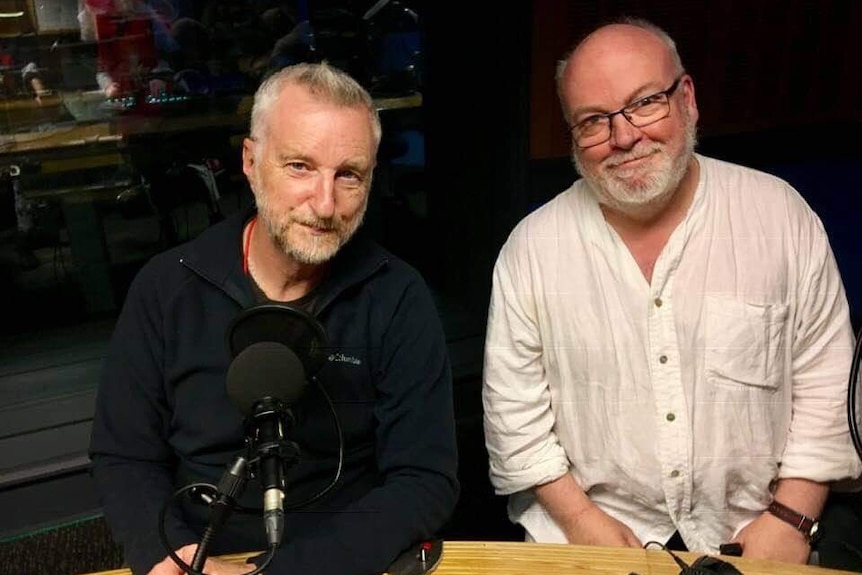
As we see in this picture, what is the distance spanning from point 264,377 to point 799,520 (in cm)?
115

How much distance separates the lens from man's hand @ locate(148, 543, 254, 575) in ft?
3.85

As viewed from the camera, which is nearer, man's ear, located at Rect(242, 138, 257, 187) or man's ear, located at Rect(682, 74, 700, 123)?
man's ear, located at Rect(242, 138, 257, 187)

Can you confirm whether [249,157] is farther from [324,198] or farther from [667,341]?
[667,341]

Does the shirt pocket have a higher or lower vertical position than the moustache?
lower

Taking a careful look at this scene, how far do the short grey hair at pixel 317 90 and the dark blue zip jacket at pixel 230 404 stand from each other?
222 millimetres

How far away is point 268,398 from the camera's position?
1.00 meters

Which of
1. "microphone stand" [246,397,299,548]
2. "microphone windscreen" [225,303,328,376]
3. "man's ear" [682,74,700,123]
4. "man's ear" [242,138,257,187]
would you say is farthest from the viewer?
"man's ear" [682,74,700,123]

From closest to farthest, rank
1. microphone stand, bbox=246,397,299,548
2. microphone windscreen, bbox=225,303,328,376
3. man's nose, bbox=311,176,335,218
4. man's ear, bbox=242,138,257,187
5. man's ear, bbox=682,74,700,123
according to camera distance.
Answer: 1. microphone stand, bbox=246,397,299,548
2. microphone windscreen, bbox=225,303,328,376
3. man's nose, bbox=311,176,335,218
4. man's ear, bbox=242,138,257,187
5. man's ear, bbox=682,74,700,123

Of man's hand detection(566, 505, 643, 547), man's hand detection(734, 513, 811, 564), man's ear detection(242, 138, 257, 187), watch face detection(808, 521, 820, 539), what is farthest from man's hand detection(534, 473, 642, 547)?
man's ear detection(242, 138, 257, 187)

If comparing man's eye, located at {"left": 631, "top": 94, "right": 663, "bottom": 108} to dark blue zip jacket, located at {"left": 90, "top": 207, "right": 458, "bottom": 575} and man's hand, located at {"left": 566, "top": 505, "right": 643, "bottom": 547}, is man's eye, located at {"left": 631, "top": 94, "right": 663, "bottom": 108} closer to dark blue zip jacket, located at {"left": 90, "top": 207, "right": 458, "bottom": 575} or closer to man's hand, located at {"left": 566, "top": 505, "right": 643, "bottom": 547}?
dark blue zip jacket, located at {"left": 90, "top": 207, "right": 458, "bottom": 575}

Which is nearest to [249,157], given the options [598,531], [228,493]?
[228,493]

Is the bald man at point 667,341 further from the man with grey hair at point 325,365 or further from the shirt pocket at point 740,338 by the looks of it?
the man with grey hair at point 325,365

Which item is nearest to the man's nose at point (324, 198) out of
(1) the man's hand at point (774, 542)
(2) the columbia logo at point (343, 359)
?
(2) the columbia logo at point (343, 359)

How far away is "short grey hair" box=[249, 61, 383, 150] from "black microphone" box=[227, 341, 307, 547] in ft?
1.87
